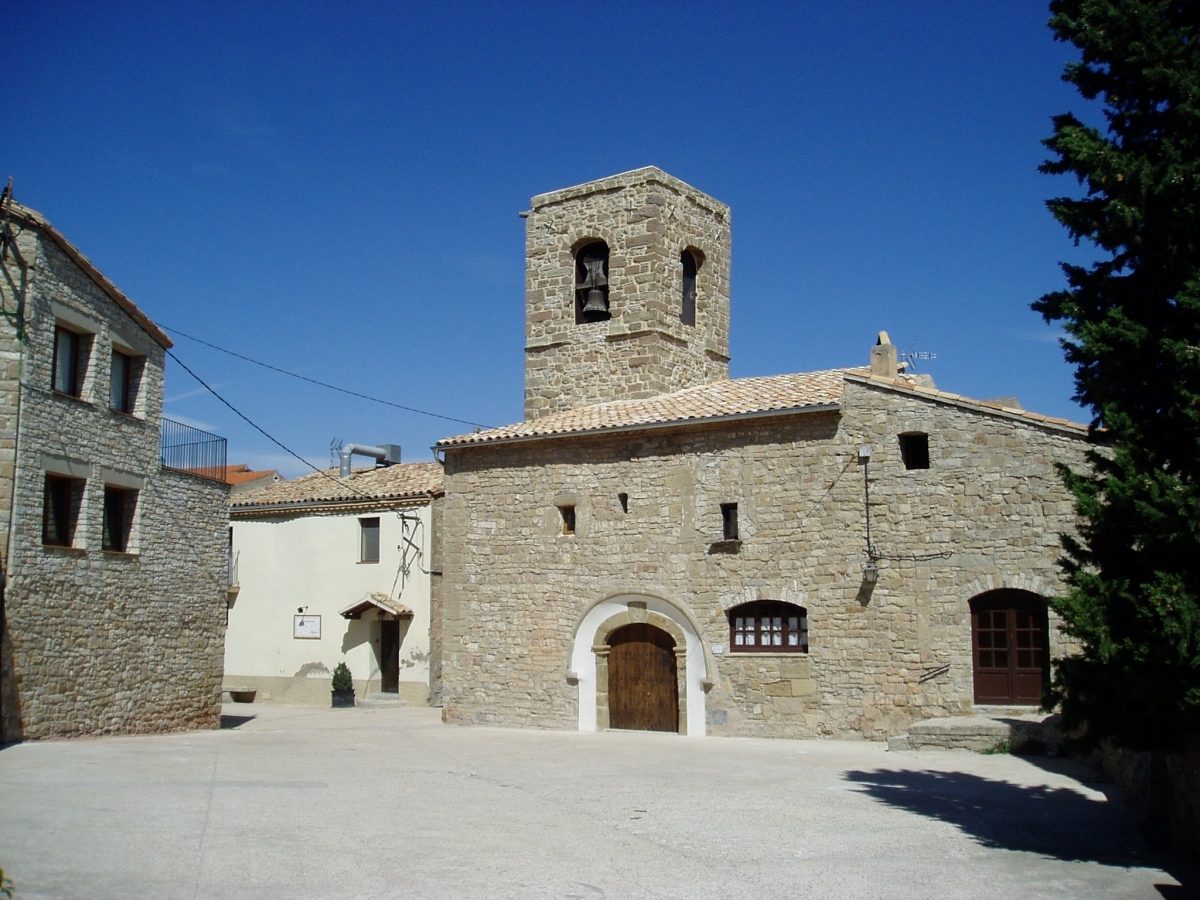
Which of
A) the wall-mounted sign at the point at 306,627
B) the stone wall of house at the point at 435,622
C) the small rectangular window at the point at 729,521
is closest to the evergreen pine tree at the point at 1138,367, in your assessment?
the small rectangular window at the point at 729,521

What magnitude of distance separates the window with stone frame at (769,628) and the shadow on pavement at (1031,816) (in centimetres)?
434

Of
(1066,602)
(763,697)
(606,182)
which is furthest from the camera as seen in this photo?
(606,182)

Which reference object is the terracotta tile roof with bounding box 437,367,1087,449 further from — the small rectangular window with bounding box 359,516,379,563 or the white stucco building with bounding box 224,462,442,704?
the small rectangular window with bounding box 359,516,379,563

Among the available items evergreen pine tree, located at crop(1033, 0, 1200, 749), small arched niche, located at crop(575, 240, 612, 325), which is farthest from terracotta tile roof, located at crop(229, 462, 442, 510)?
evergreen pine tree, located at crop(1033, 0, 1200, 749)

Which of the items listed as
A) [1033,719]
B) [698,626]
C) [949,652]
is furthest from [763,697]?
[1033,719]

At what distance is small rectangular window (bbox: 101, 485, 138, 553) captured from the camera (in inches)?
687

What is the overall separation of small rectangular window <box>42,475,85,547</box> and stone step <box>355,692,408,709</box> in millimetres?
10965

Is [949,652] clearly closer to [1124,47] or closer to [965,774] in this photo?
[965,774]

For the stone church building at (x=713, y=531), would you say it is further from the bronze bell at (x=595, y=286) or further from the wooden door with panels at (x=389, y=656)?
the wooden door with panels at (x=389, y=656)

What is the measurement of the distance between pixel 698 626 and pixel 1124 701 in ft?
34.5

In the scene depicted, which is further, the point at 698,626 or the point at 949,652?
the point at 698,626

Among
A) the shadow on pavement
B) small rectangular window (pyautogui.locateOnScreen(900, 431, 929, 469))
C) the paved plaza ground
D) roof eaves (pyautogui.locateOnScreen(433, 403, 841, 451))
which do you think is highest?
roof eaves (pyautogui.locateOnScreen(433, 403, 841, 451))

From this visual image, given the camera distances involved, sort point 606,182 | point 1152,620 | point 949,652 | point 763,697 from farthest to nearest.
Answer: point 606,182 < point 763,697 < point 949,652 < point 1152,620

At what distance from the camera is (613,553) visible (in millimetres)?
18984
